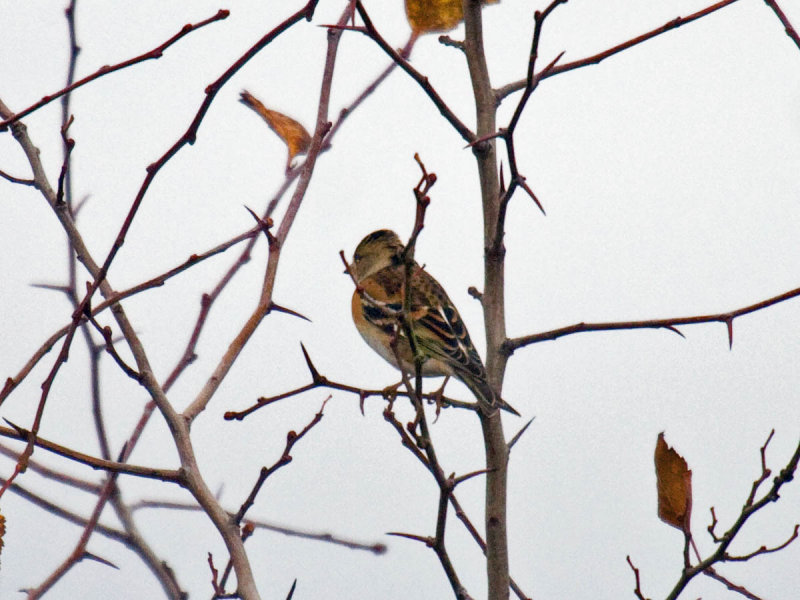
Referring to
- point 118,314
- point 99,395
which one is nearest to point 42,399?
point 118,314

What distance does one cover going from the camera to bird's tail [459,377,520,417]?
212 cm

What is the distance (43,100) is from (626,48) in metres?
1.17

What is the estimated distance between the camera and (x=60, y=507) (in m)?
2.40

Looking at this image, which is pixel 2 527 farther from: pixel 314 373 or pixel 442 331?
pixel 442 331

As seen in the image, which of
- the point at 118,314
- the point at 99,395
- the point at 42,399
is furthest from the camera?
the point at 99,395

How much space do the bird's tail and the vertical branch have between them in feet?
0.09

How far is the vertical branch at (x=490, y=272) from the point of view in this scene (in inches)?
82.9

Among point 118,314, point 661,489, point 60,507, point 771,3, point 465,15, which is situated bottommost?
point 661,489

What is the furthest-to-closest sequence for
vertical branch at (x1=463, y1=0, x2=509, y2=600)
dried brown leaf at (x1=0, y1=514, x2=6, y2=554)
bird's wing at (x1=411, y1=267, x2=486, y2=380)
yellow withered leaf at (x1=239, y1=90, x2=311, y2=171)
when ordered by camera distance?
bird's wing at (x1=411, y1=267, x2=486, y2=380) → yellow withered leaf at (x1=239, y1=90, x2=311, y2=171) → vertical branch at (x1=463, y1=0, x2=509, y2=600) → dried brown leaf at (x1=0, y1=514, x2=6, y2=554)

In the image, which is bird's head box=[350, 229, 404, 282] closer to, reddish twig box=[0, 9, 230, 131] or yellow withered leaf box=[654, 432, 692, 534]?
yellow withered leaf box=[654, 432, 692, 534]

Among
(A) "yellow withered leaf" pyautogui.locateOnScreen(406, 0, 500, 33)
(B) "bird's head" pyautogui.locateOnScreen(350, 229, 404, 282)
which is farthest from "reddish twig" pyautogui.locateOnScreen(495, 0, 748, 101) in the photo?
(B) "bird's head" pyautogui.locateOnScreen(350, 229, 404, 282)

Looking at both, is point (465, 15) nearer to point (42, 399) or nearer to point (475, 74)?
point (475, 74)

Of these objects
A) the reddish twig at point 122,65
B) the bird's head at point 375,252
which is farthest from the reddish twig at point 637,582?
the bird's head at point 375,252

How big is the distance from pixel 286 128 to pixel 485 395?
3.05 ft
